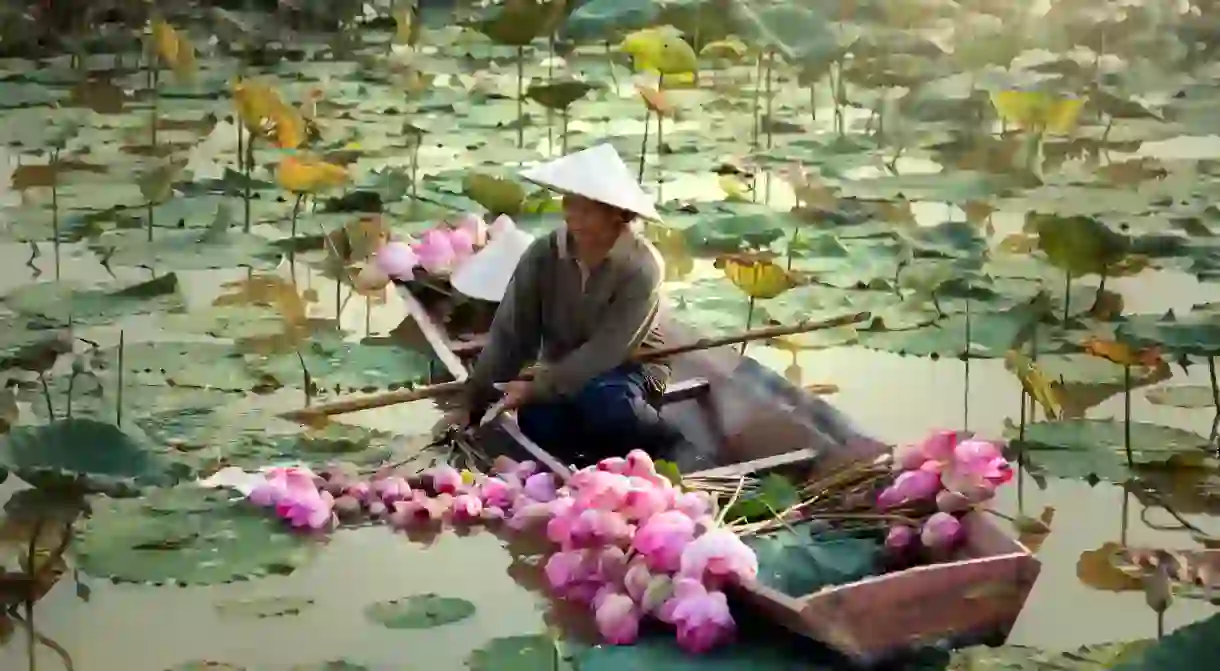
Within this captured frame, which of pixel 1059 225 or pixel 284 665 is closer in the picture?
pixel 284 665

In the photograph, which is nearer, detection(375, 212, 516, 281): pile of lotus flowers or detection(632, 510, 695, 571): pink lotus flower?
detection(632, 510, 695, 571): pink lotus flower

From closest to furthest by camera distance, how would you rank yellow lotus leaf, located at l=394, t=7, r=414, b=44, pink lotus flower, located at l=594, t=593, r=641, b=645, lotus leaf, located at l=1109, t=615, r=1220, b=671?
lotus leaf, located at l=1109, t=615, r=1220, b=671
pink lotus flower, located at l=594, t=593, r=641, b=645
yellow lotus leaf, located at l=394, t=7, r=414, b=44

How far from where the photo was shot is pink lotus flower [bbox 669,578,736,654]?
1.08m

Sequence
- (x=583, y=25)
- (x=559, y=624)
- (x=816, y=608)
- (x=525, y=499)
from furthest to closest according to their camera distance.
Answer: (x=583, y=25)
(x=525, y=499)
(x=559, y=624)
(x=816, y=608)

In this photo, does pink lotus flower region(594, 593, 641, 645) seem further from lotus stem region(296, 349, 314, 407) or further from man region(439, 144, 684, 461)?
lotus stem region(296, 349, 314, 407)

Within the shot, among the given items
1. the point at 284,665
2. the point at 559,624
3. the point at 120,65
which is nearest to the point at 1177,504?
the point at 559,624

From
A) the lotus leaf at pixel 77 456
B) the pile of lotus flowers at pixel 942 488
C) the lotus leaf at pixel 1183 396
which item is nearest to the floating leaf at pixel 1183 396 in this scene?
the lotus leaf at pixel 1183 396

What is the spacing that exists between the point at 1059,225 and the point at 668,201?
0.52 m

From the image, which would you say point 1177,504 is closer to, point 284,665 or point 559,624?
point 559,624

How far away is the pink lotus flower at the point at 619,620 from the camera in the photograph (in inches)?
43.8

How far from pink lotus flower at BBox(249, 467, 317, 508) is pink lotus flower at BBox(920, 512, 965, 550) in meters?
0.53

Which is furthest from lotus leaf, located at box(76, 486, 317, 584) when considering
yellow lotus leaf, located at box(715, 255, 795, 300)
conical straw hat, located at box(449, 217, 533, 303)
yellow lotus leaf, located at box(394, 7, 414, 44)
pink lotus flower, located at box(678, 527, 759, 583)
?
yellow lotus leaf, located at box(394, 7, 414, 44)

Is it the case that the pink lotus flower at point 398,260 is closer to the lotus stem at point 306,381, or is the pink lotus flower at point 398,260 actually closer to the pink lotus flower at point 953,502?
the lotus stem at point 306,381

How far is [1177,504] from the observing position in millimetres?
1318
